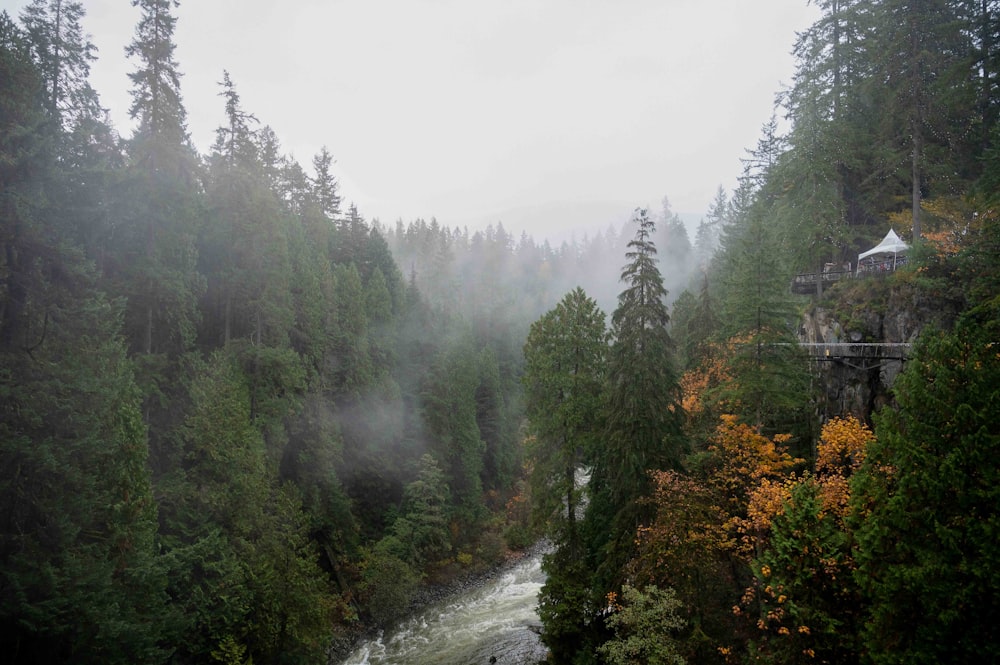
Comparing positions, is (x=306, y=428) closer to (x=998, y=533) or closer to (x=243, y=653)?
(x=243, y=653)

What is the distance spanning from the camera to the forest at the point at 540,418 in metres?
11.6

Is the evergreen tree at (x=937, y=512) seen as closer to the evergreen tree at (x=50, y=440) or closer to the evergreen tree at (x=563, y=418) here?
the evergreen tree at (x=563, y=418)

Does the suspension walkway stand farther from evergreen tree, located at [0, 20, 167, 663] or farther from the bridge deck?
evergreen tree, located at [0, 20, 167, 663]

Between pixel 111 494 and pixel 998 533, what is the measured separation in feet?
67.2

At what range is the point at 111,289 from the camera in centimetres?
2045

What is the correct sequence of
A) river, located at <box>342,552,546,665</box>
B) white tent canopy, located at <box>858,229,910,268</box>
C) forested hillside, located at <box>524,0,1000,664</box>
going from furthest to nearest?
river, located at <box>342,552,546,665</box>
white tent canopy, located at <box>858,229,910,268</box>
forested hillside, located at <box>524,0,1000,664</box>

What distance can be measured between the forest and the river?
2.28 meters

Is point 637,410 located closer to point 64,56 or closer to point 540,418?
point 540,418

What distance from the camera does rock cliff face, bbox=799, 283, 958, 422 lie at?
1912 centimetres

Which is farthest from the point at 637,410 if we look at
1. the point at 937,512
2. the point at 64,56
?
the point at 64,56

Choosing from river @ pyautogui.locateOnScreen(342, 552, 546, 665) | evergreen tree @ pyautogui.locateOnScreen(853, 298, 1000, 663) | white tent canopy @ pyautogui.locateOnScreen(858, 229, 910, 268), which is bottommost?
river @ pyautogui.locateOnScreen(342, 552, 546, 665)

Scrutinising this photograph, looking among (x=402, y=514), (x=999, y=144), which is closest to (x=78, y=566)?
(x=402, y=514)

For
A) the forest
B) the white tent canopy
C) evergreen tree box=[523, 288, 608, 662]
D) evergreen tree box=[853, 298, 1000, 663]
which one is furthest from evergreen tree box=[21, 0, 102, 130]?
the white tent canopy

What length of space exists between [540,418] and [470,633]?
13.5m
